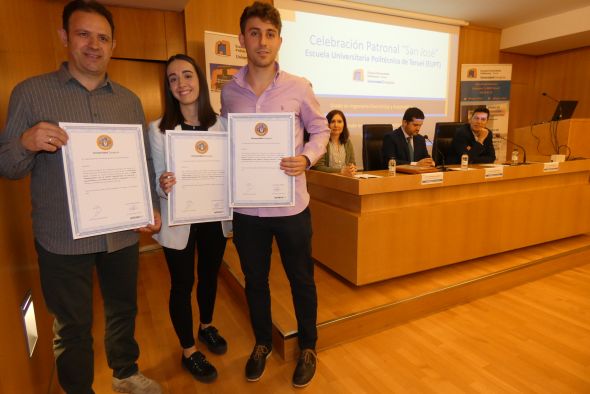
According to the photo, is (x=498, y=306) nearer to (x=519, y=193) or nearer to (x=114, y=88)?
(x=519, y=193)

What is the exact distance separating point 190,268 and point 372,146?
281cm

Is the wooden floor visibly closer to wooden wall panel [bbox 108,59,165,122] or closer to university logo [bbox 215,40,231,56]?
wooden wall panel [bbox 108,59,165,122]

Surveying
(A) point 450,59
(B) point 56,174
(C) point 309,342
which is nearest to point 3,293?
(B) point 56,174

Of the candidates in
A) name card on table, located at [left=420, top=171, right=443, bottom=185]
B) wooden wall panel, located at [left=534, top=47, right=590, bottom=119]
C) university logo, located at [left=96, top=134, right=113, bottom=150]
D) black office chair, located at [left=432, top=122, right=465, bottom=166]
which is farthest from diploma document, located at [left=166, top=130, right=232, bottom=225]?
wooden wall panel, located at [left=534, top=47, right=590, bottom=119]

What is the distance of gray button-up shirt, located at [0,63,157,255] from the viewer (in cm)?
107

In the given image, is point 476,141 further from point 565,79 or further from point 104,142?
point 565,79

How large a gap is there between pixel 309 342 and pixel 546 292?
2.04 meters

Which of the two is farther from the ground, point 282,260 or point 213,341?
point 282,260

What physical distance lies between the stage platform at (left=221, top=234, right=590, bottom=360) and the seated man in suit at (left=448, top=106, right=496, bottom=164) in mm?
945

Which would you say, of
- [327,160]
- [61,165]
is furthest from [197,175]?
[327,160]

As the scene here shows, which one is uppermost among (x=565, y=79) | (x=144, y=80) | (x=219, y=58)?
(x=565, y=79)

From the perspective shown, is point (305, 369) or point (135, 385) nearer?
point (135, 385)

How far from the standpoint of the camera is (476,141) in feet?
11.1

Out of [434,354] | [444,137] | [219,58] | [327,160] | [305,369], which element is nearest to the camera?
[305,369]
